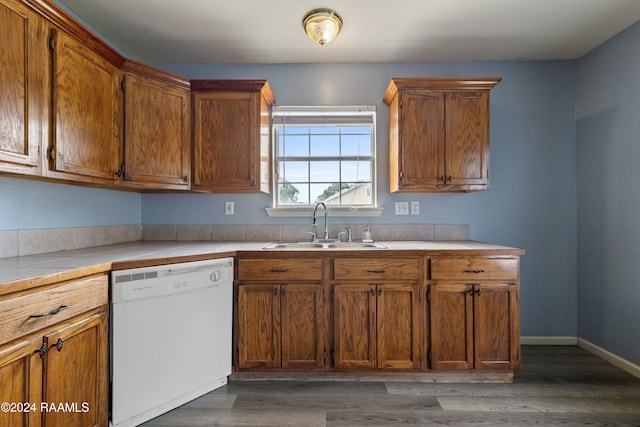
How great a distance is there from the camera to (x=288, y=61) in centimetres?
278

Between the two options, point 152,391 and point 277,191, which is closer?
point 152,391

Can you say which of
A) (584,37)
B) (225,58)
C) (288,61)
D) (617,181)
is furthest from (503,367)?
(225,58)

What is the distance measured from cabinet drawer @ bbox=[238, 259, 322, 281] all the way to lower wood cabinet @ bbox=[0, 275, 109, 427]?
81 cm

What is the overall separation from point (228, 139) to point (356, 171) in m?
1.15

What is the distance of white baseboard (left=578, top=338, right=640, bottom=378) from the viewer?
7.28 ft

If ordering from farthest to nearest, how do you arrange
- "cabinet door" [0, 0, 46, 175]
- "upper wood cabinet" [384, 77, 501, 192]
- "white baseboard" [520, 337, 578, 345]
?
"white baseboard" [520, 337, 578, 345], "upper wood cabinet" [384, 77, 501, 192], "cabinet door" [0, 0, 46, 175]

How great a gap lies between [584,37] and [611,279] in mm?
1892

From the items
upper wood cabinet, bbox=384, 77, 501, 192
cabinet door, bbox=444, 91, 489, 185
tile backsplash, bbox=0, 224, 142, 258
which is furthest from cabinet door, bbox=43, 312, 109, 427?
cabinet door, bbox=444, 91, 489, 185

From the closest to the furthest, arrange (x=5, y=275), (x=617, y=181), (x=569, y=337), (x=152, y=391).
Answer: (x=5, y=275), (x=152, y=391), (x=617, y=181), (x=569, y=337)

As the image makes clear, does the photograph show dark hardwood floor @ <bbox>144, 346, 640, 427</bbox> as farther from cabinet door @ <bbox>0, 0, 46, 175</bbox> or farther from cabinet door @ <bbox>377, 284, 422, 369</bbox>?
cabinet door @ <bbox>0, 0, 46, 175</bbox>

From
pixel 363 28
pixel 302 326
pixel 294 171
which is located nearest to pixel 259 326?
pixel 302 326

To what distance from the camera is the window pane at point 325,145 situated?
2869mm

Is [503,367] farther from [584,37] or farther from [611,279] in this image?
[584,37]

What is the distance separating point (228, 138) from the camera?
2.43 metres
